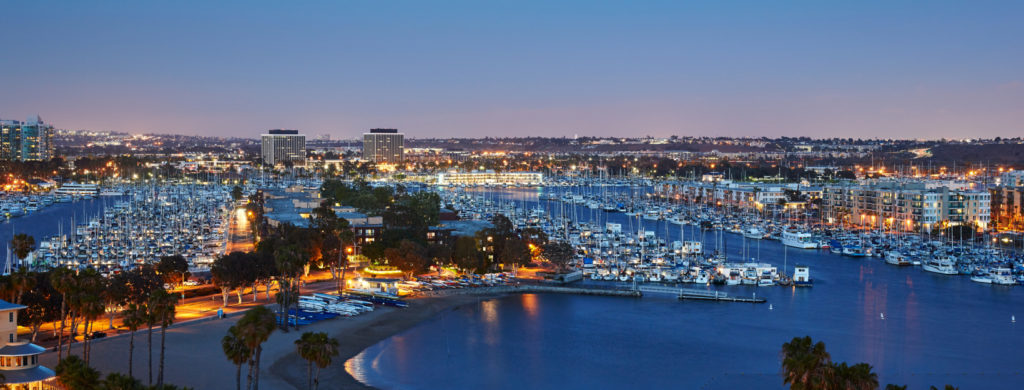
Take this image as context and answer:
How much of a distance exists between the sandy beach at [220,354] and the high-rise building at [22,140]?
413 feet

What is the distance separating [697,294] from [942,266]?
527 inches

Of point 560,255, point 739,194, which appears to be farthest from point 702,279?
point 739,194

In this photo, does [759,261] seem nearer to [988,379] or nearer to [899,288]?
[899,288]

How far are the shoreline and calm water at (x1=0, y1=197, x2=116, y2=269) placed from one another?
19.3m

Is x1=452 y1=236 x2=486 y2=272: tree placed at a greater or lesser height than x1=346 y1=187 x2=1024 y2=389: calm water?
greater

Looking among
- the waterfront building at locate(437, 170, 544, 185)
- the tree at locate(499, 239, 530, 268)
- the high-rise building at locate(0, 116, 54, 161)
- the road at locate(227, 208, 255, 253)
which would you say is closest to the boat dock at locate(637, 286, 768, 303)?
the tree at locate(499, 239, 530, 268)

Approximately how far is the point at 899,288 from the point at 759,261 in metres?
7.31

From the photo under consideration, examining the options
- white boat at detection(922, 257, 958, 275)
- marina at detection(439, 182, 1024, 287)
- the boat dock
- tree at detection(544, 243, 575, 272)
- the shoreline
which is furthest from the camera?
white boat at detection(922, 257, 958, 275)

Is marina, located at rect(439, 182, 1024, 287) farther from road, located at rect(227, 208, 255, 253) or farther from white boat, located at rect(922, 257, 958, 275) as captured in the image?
road, located at rect(227, 208, 255, 253)

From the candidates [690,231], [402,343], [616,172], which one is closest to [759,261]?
[690,231]

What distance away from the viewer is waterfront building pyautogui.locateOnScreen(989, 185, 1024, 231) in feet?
182

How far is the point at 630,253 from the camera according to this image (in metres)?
43.2

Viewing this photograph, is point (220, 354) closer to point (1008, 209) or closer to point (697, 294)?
point (697, 294)

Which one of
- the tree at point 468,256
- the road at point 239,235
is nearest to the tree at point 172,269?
the road at point 239,235
